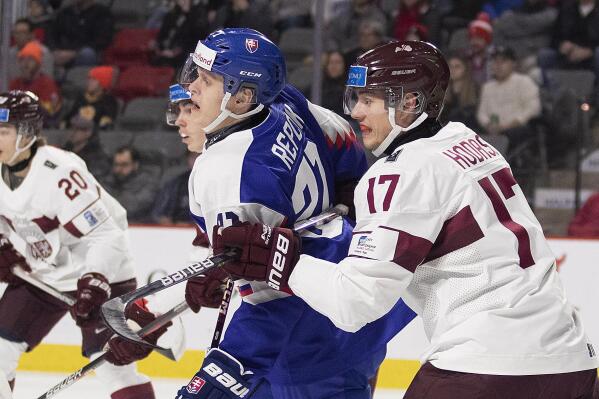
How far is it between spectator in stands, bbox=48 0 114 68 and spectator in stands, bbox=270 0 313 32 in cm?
106

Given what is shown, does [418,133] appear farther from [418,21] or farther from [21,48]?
[21,48]

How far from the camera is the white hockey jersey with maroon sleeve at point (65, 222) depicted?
3.81 metres

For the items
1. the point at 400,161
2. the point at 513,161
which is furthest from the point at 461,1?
the point at 400,161

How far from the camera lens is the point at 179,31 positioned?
20.9ft

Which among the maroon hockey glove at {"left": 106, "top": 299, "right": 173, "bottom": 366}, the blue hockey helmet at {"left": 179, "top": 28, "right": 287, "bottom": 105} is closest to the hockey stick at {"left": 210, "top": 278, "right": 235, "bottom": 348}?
the maroon hockey glove at {"left": 106, "top": 299, "right": 173, "bottom": 366}

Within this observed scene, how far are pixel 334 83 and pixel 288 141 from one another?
3029mm

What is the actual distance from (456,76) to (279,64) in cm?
320

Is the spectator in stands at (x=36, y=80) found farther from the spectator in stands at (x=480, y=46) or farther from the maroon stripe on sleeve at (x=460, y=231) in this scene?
the maroon stripe on sleeve at (x=460, y=231)

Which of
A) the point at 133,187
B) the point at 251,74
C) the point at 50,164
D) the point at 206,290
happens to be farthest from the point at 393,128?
the point at 133,187

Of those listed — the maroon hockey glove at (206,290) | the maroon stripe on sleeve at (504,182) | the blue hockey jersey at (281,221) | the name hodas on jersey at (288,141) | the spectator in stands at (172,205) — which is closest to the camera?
the maroon stripe on sleeve at (504,182)

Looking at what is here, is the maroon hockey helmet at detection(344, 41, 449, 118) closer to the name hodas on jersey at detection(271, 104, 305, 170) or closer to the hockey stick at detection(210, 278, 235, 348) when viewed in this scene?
the name hodas on jersey at detection(271, 104, 305, 170)

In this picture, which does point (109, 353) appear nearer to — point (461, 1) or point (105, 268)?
point (105, 268)

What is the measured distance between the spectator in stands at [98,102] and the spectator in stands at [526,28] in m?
2.12

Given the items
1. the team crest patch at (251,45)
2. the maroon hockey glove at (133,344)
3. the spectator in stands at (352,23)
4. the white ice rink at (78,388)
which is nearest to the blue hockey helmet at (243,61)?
the team crest patch at (251,45)
